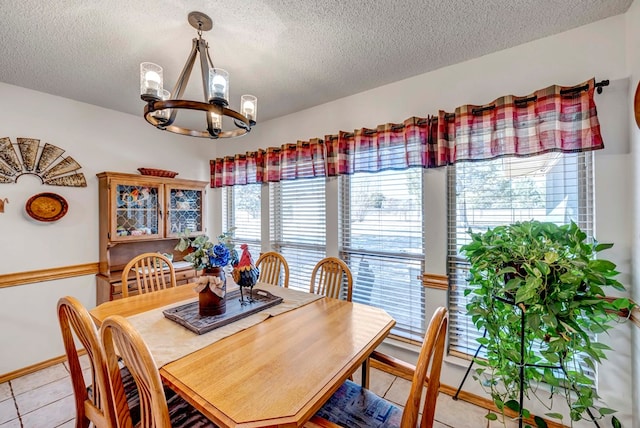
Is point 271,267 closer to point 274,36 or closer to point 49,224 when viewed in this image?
point 274,36

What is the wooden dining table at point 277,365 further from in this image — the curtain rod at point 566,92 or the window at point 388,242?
the curtain rod at point 566,92

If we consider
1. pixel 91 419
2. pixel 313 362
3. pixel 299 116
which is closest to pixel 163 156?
pixel 299 116

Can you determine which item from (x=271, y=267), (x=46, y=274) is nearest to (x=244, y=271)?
(x=271, y=267)

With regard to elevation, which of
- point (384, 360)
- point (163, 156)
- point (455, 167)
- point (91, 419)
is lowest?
point (91, 419)

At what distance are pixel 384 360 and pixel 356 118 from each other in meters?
2.06

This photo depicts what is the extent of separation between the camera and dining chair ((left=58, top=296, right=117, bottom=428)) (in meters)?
1.10

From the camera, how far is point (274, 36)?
1782 millimetres

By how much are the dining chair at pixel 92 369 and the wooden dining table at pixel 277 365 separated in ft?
0.75

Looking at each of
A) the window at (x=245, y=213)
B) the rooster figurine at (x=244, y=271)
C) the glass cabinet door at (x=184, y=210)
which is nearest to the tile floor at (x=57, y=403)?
the rooster figurine at (x=244, y=271)

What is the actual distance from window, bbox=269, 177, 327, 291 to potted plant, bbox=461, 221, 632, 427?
1608 millimetres

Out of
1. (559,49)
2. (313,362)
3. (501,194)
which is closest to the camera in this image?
(313,362)

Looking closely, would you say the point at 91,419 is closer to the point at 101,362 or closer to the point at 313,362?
the point at 101,362

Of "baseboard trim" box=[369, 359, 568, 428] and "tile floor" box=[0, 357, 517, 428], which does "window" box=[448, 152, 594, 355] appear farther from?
"tile floor" box=[0, 357, 517, 428]

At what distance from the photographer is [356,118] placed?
2.66 meters
